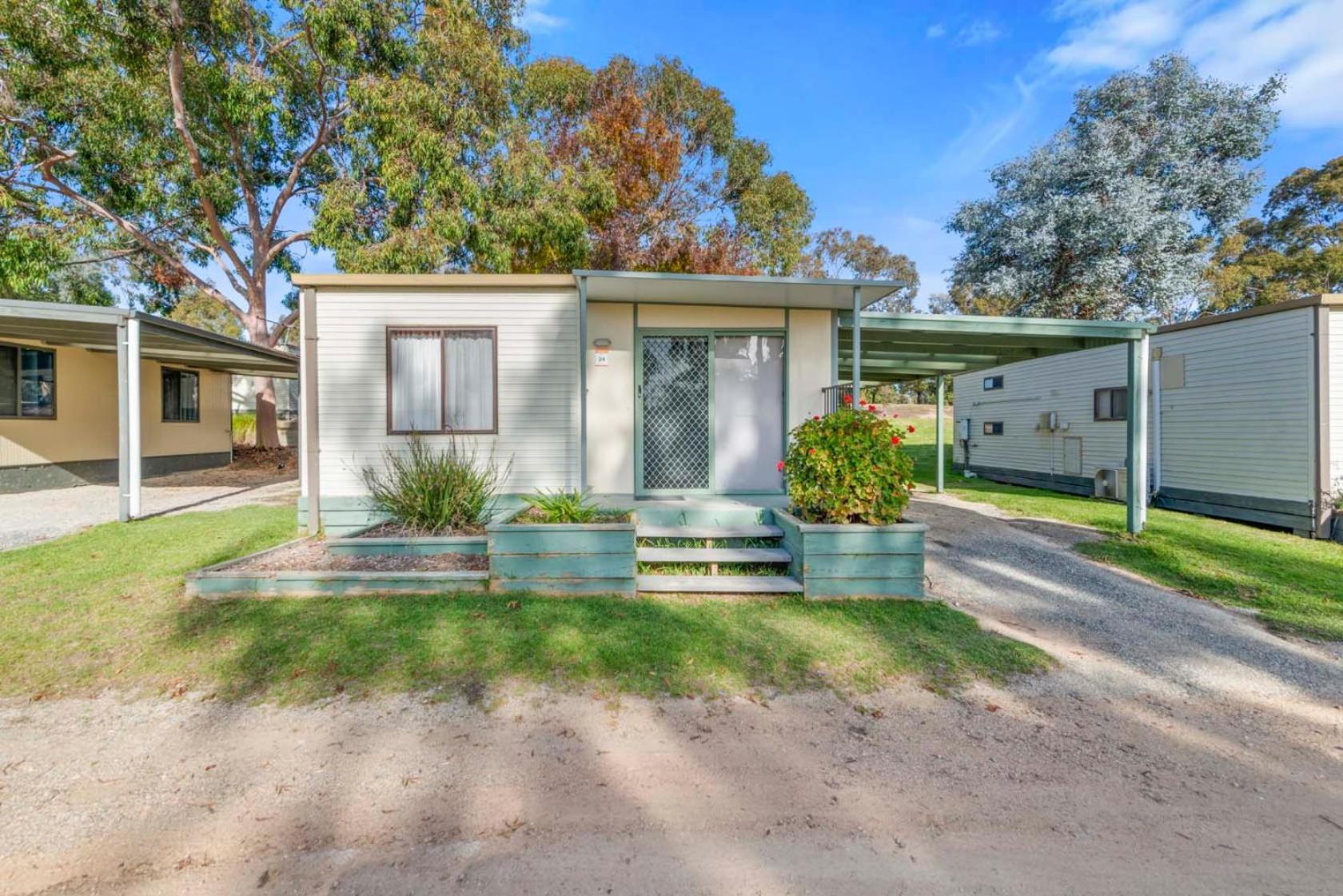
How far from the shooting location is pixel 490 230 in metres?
12.0

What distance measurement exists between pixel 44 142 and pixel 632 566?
1538cm

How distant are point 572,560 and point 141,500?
8.04m

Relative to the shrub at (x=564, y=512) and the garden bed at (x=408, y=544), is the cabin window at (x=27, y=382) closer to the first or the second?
the garden bed at (x=408, y=544)

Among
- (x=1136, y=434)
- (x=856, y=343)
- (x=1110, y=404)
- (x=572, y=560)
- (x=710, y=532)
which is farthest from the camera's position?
(x=1110, y=404)

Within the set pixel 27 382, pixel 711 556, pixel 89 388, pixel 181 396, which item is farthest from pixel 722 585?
pixel 181 396

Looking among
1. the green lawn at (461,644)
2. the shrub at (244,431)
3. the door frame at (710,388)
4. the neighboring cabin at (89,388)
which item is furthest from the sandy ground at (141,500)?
the shrub at (244,431)

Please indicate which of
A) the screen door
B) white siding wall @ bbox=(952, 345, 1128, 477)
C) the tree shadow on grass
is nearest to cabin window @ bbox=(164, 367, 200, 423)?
the tree shadow on grass

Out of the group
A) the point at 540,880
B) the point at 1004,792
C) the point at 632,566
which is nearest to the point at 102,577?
the point at 632,566

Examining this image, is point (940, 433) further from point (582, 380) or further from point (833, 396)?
point (582, 380)

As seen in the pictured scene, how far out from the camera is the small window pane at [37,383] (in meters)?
9.32

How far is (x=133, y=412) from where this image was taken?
7.09 metres

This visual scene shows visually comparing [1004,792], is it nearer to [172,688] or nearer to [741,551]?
[741,551]

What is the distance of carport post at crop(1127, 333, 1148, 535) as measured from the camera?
21.8 ft

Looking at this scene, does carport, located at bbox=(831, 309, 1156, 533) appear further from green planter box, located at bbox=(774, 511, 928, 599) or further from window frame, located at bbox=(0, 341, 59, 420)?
window frame, located at bbox=(0, 341, 59, 420)
